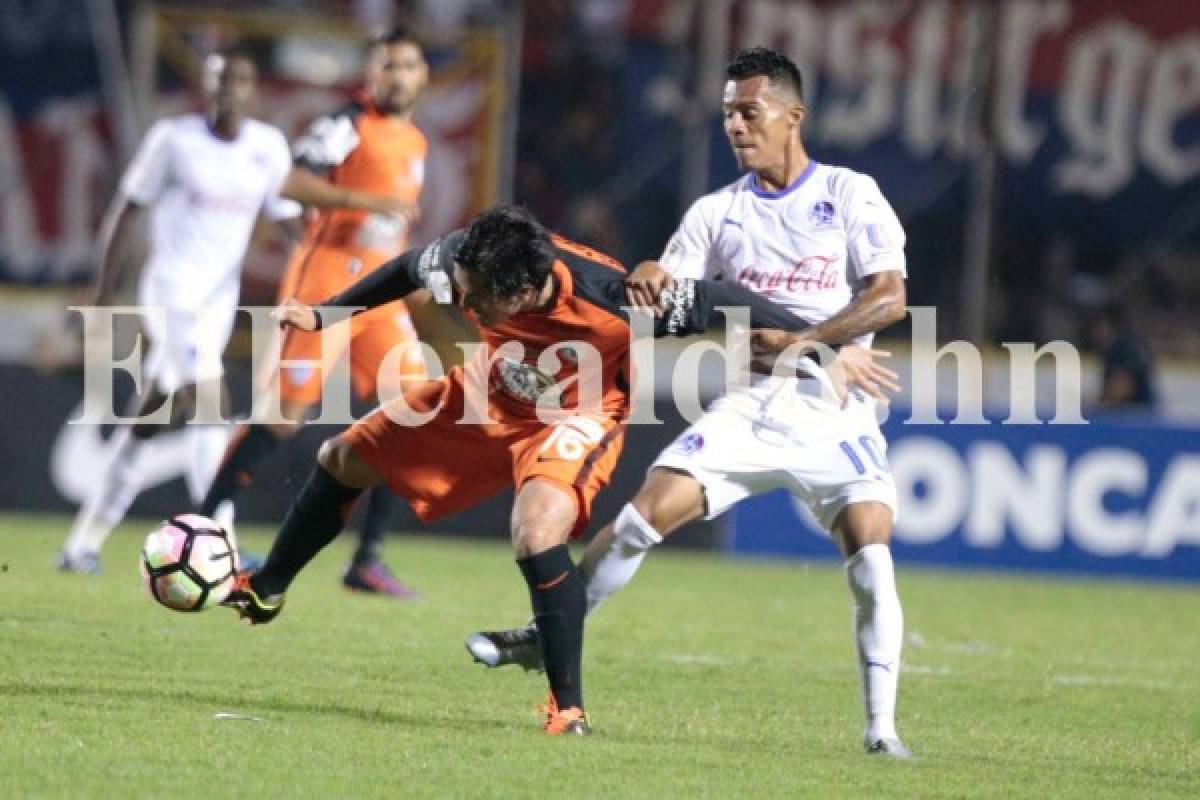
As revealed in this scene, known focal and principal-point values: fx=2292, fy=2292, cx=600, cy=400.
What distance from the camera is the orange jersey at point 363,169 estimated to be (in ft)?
34.3

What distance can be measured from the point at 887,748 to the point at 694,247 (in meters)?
1.67

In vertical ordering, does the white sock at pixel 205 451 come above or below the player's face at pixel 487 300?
below

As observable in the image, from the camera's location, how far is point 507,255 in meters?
6.39

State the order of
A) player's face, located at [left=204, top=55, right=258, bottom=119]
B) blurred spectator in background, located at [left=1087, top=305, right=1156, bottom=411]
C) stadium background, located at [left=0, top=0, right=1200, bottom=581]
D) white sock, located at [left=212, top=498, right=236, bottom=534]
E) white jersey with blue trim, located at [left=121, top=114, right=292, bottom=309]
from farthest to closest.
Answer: stadium background, located at [left=0, top=0, right=1200, bottom=581], blurred spectator in background, located at [left=1087, top=305, right=1156, bottom=411], white jersey with blue trim, located at [left=121, top=114, right=292, bottom=309], player's face, located at [left=204, top=55, right=258, bottom=119], white sock, located at [left=212, top=498, right=236, bottom=534]

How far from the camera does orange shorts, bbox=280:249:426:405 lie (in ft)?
33.4

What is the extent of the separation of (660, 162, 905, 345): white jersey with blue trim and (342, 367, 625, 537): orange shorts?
2.03 ft

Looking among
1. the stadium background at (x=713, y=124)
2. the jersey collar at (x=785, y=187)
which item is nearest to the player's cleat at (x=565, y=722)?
the jersey collar at (x=785, y=187)

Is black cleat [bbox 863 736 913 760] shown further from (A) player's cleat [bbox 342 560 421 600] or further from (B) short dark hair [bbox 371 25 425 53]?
(B) short dark hair [bbox 371 25 425 53]

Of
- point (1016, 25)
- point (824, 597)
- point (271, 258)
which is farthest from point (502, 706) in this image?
point (1016, 25)

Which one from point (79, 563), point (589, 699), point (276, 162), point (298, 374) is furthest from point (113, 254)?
point (589, 699)

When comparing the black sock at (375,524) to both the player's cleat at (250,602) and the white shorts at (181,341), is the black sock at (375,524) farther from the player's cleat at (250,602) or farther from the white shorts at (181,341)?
the player's cleat at (250,602)

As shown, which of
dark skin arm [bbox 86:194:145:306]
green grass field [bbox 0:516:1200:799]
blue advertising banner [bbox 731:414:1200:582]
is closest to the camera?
green grass field [bbox 0:516:1200:799]

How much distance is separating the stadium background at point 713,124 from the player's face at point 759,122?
26.8 feet

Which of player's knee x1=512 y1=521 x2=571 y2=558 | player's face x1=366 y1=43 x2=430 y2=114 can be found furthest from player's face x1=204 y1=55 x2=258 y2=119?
player's knee x1=512 y1=521 x2=571 y2=558
